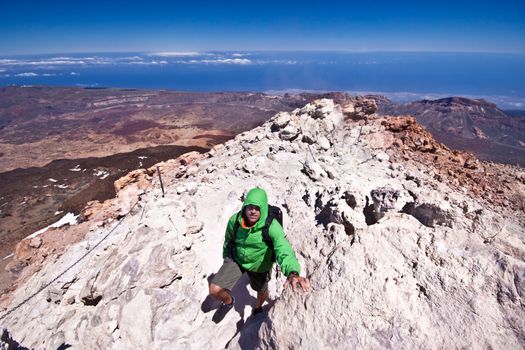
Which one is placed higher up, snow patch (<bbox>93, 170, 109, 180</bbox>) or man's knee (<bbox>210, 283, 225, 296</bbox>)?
man's knee (<bbox>210, 283, 225, 296</bbox>)

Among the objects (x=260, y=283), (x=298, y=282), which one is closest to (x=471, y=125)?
(x=260, y=283)

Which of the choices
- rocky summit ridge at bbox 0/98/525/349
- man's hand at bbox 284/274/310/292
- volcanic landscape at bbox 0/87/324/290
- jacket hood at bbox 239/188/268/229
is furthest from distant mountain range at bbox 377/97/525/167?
man's hand at bbox 284/274/310/292

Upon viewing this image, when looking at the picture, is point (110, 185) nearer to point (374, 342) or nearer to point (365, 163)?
point (365, 163)

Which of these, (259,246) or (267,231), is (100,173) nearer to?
(259,246)

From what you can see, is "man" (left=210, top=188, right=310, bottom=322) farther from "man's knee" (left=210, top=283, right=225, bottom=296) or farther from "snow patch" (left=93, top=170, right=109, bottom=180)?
"snow patch" (left=93, top=170, right=109, bottom=180)

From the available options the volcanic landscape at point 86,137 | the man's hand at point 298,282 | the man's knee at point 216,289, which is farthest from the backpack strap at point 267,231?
the volcanic landscape at point 86,137

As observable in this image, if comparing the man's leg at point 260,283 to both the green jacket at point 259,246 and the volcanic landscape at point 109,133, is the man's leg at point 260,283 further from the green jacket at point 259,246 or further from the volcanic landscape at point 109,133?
the volcanic landscape at point 109,133
